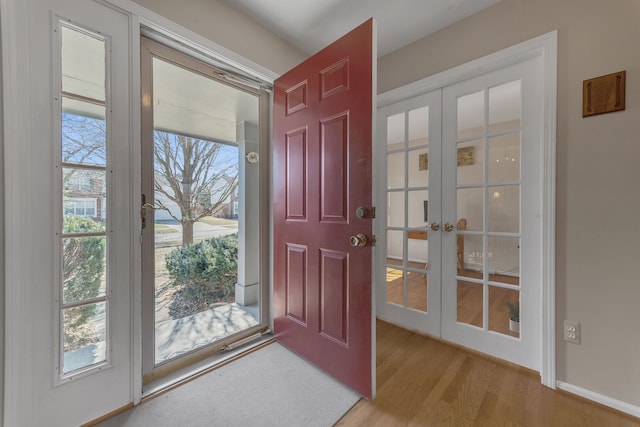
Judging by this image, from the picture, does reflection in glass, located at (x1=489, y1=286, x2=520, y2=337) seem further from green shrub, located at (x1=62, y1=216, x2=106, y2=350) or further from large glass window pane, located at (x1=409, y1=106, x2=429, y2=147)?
green shrub, located at (x1=62, y1=216, x2=106, y2=350)

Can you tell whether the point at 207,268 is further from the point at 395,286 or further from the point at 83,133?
the point at 395,286

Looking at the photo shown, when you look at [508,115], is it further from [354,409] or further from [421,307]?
[354,409]

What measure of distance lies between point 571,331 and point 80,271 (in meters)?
2.64

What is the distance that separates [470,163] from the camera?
1.80m

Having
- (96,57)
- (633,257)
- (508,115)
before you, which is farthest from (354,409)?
(96,57)

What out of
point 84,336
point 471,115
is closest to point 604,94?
point 471,115

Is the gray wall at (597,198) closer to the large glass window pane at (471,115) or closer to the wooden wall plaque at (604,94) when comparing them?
the wooden wall plaque at (604,94)

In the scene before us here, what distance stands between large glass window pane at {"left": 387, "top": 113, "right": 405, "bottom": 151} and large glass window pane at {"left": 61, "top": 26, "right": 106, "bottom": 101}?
77.6 inches

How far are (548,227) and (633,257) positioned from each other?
344 mm

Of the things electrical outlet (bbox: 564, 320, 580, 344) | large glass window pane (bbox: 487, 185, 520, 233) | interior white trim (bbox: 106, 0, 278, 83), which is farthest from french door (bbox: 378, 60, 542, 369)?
interior white trim (bbox: 106, 0, 278, 83)

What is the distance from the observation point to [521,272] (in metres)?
1.62

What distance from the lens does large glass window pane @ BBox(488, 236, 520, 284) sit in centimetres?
165

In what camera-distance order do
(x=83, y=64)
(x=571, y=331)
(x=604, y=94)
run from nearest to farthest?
(x=83, y=64), (x=604, y=94), (x=571, y=331)

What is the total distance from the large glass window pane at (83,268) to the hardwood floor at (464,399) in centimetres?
141
